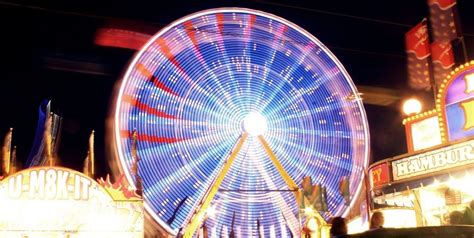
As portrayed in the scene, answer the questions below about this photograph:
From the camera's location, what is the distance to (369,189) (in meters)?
14.3

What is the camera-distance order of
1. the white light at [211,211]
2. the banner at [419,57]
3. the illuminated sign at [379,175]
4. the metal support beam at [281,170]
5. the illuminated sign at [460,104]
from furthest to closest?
the metal support beam at [281,170]
the white light at [211,211]
the banner at [419,57]
the illuminated sign at [379,175]
the illuminated sign at [460,104]

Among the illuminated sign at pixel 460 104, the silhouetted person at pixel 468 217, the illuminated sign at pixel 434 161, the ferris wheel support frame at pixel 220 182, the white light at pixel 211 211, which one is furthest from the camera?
the white light at pixel 211 211

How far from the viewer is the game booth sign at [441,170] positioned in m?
11.5

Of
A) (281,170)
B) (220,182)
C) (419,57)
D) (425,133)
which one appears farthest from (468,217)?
(281,170)

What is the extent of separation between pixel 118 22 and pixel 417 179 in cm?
1025

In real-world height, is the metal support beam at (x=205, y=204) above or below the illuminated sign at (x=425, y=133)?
below

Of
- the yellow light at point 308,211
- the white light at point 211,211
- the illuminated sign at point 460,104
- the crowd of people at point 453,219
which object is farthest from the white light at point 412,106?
the crowd of people at point 453,219

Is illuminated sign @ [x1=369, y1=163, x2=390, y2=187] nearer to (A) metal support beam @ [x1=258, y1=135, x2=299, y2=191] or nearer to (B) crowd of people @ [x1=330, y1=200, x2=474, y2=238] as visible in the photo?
(A) metal support beam @ [x1=258, y1=135, x2=299, y2=191]

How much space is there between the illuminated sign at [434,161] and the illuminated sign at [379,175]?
0.27 metres

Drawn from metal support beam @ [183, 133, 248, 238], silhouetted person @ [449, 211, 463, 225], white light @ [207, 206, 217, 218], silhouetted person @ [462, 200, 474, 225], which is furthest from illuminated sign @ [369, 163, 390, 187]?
silhouetted person @ [449, 211, 463, 225]

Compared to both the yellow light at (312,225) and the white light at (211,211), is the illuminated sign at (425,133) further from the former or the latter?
the white light at (211,211)

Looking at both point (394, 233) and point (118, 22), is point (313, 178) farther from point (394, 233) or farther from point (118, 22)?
point (394, 233)

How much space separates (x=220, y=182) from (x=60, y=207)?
5.70 metres

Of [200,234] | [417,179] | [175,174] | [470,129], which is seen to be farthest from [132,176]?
[470,129]
